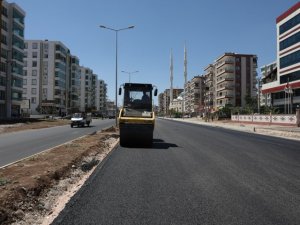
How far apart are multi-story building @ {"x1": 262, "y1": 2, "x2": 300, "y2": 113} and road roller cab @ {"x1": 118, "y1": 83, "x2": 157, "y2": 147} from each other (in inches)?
1740

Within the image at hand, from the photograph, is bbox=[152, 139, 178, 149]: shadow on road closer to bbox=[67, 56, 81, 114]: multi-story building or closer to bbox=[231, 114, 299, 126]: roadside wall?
bbox=[231, 114, 299, 126]: roadside wall

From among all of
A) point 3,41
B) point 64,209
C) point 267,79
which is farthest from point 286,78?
point 64,209

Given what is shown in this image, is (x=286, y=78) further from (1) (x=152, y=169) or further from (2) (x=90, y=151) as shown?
(1) (x=152, y=169)

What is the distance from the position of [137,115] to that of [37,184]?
11.3 metres

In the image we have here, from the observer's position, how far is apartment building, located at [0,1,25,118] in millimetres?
76438

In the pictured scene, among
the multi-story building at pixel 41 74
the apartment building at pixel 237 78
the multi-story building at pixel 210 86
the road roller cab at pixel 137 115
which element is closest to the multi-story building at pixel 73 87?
the multi-story building at pixel 41 74

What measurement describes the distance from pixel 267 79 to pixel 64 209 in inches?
3152

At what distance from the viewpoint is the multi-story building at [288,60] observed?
210 feet

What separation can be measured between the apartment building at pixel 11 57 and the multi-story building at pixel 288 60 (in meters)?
50.7

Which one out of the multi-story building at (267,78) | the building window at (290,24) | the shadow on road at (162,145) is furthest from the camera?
the multi-story building at (267,78)

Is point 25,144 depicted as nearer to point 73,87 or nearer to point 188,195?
point 188,195

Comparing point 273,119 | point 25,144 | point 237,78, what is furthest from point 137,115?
point 237,78

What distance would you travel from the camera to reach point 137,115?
19953mm

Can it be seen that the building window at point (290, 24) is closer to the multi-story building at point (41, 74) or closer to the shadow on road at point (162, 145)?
the shadow on road at point (162, 145)
